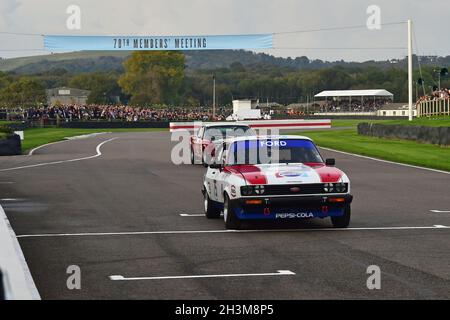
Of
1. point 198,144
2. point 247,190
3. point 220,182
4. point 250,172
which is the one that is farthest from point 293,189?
point 198,144

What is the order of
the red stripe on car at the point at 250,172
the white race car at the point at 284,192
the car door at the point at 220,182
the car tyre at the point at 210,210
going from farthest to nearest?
the car tyre at the point at 210,210, the car door at the point at 220,182, the red stripe on car at the point at 250,172, the white race car at the point at 284,192

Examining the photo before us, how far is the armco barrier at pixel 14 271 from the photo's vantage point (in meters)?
7.96

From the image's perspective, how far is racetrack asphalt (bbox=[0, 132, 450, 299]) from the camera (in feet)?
32.8

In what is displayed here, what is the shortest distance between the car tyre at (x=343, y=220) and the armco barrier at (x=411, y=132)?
26.1 metres

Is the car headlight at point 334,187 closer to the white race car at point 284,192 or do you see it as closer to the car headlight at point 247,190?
the white race car at point 284,192

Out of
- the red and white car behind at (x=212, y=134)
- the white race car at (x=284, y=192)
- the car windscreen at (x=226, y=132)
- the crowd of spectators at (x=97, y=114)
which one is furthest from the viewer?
the crowd of spectators at (x=97, y=114)

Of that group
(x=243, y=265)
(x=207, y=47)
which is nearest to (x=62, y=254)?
(x=243, y=265)

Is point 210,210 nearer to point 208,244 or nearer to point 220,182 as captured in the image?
point 220,182

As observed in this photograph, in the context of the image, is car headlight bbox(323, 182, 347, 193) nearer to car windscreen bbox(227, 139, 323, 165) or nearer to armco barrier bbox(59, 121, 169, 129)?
car windscreen bbox(227, 139, 323, 165)

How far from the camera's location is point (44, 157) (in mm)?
38812

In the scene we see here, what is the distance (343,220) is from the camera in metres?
15.3

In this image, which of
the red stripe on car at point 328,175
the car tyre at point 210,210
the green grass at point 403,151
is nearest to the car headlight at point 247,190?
the red stripe on car at point 328,175

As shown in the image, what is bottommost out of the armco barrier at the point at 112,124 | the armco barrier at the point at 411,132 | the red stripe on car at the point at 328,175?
the armco barrier at the point at 112,124

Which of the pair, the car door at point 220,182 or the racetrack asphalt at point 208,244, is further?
the car door at point 220,182
